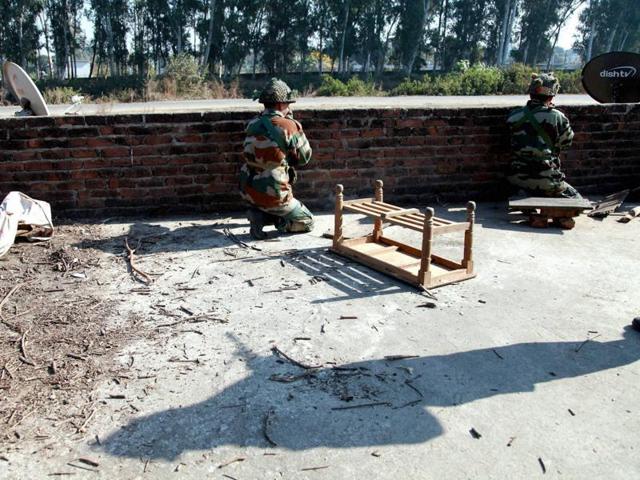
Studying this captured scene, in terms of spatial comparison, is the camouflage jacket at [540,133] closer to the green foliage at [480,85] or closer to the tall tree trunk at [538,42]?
the green foliage at [480,85]

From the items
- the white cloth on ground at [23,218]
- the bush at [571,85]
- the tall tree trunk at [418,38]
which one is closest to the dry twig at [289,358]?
the white cloth on ground at [23,218]

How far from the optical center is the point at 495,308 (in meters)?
4.11

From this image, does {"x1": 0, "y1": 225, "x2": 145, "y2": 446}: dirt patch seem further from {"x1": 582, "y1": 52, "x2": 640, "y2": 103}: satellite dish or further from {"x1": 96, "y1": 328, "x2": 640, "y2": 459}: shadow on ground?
{"x1": 582, "y1": 52, "x2": 640, "y2": 103}: satellite dish

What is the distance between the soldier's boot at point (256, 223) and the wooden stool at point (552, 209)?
2.66m

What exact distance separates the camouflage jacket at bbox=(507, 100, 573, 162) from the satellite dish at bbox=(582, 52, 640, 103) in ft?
5.95

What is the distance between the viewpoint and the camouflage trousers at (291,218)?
5.66 m

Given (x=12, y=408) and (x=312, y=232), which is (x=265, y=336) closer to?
(x=12, y=408)

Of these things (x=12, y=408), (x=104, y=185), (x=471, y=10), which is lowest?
(x=12, y=408)

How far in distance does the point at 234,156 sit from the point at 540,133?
3.54 meters

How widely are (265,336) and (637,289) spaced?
3.00m

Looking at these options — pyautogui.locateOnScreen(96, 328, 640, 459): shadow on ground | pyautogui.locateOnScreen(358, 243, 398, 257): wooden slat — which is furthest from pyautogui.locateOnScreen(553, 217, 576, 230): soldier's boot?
pyautogui.locateOnScreen(96, 328, 640, 459): shadow on ground

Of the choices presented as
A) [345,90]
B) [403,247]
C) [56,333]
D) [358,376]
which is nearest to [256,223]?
[403,247]

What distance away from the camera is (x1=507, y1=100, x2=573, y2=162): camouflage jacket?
6.64 meters

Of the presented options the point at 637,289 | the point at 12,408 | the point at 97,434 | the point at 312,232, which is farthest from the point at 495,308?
the point at 12,408
